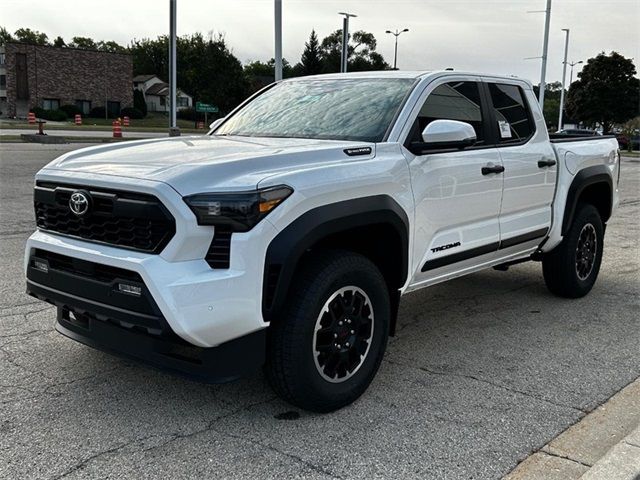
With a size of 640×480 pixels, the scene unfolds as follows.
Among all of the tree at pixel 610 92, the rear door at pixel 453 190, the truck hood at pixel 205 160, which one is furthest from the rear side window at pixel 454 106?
the tree at pixel 610 92

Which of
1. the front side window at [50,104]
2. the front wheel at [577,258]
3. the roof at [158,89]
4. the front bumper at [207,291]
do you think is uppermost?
the roof at [158,89]

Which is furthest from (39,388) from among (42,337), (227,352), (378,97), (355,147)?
(378,97)

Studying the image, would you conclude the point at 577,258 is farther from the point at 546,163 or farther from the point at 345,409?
the point at 345,409

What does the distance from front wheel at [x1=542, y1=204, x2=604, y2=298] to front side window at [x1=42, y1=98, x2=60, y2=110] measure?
217 feet

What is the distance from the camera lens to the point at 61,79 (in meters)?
64.9

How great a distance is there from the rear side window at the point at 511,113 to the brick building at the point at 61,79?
65840mm

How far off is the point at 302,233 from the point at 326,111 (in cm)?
158

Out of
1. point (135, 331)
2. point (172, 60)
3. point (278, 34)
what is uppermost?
point (278, 34)

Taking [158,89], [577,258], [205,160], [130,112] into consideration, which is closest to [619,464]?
[205,160]

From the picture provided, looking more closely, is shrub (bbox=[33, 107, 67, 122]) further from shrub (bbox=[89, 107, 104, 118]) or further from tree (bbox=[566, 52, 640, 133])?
tree (bbox=[566, 52, 640, 133])

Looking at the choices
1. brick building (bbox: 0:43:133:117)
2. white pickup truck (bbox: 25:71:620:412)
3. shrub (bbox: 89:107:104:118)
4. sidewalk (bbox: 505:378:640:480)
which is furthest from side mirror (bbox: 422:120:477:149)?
brick building (bbox: 0:43:133:117)

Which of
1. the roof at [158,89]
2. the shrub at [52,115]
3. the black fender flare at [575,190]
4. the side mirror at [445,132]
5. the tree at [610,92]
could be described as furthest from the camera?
the roof at [158,89]

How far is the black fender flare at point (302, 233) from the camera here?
320cm

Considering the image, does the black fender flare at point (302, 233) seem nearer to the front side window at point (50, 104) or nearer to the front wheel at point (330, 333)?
the front wheel at point (330, 333)
